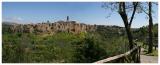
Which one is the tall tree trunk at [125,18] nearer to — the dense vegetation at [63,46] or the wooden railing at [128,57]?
the dense vegetation at [63,46]

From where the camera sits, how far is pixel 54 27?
261 inches

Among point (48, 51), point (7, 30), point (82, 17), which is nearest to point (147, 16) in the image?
point (82, 17)

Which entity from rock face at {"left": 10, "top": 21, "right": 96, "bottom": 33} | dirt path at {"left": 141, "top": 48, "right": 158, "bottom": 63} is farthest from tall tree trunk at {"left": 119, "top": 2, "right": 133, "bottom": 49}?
rock face at {"left": 10, "top": 21, "right": 96, "bottom": 33}

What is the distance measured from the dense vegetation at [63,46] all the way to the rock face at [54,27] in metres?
0.06

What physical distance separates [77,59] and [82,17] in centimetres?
56

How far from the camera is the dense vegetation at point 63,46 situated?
6465 millimetres

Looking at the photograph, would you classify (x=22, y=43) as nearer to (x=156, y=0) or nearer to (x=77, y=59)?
(x=77, y=59)

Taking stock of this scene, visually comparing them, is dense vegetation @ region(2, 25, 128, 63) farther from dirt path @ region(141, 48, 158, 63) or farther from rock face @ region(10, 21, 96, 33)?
dirt path @ region(141, 48, 158, 63)

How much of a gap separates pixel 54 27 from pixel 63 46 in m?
0.29

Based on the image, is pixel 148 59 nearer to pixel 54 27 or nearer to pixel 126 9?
pixel 126 9

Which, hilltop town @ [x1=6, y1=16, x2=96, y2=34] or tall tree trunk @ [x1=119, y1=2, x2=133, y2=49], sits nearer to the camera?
hilltop town @ [x1=6, y1=16, x2=96, y2=34]

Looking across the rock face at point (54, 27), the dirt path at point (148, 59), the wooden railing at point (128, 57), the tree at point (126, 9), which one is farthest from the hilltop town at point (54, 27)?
the dirt path at point (148, 59)

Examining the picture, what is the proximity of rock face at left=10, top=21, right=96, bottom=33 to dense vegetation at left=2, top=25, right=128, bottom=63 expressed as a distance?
6 cm

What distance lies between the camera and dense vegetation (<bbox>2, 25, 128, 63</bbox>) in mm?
6465
